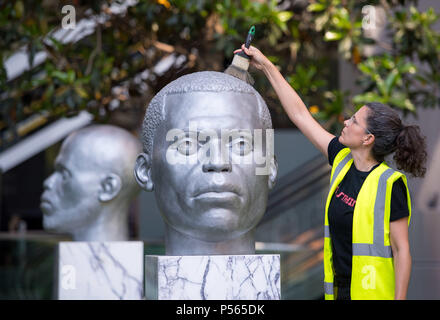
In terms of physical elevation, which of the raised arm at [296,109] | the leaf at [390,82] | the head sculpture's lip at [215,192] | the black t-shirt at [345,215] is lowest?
the black t-shirt at [345,215]

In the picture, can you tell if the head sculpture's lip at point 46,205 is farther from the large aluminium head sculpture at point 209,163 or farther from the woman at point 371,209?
the woman at point 371,209

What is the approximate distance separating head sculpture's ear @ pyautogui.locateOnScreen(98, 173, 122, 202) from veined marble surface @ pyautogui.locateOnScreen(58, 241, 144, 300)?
358 mm

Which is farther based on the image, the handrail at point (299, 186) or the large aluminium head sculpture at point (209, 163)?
the handrail at point (299, 186)

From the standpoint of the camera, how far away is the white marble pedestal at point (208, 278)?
130 inches

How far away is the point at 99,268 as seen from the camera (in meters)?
5.16

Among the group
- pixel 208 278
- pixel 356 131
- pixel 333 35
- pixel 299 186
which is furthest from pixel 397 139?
pixel 299 186

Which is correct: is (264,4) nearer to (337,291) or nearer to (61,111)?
(61,111)

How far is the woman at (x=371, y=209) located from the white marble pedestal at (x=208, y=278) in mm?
383

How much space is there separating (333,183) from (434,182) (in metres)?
3.81

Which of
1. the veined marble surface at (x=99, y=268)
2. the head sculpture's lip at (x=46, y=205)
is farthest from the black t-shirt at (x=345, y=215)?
the head sculpture's lip at (x=46, y=205)

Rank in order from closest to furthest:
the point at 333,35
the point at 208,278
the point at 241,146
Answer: the point at 208,278 < the point at 241,146 < the point at 333,35

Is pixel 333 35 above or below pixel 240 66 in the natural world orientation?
above

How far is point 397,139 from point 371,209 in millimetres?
378

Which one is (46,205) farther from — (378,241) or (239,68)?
(378,241)
